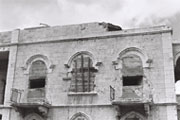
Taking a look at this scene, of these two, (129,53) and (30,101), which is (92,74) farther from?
(30,101)

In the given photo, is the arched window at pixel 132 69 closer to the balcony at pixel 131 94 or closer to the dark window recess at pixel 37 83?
the balcony at pixel 131 94

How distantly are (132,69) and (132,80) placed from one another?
0.68 metres

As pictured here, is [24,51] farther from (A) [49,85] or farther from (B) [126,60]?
(B) [126,60]

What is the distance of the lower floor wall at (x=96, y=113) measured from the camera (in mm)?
14281

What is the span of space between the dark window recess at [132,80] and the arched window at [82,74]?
1721 millimetres

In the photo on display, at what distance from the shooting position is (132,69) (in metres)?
15.4

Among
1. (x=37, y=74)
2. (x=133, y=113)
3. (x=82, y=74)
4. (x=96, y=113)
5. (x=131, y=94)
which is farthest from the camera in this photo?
(x=37, y=74)

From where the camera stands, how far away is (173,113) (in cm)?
1409

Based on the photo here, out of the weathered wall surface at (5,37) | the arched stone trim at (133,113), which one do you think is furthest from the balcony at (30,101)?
the arched stone trim at (133,113)

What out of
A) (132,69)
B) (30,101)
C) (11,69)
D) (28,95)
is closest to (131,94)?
(132,69)

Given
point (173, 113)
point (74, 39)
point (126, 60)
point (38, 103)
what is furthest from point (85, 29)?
point (173, 113)

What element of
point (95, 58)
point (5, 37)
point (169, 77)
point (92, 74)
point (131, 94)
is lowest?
point (131, 94)

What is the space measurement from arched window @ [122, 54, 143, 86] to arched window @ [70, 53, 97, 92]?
1.65m

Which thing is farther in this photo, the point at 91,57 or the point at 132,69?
the point at 91,57
